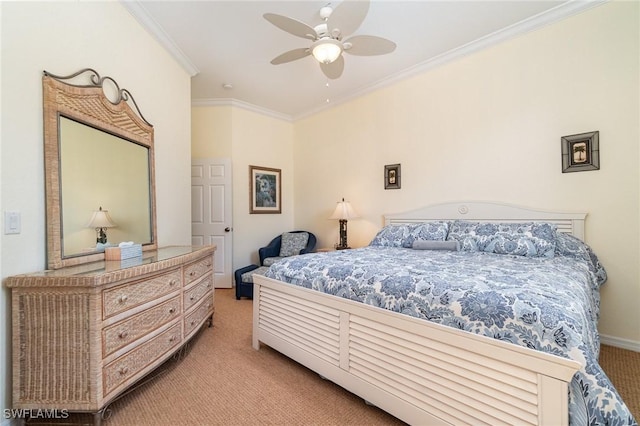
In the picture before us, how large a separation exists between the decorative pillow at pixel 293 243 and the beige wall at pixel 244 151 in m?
0.44

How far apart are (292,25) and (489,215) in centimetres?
263

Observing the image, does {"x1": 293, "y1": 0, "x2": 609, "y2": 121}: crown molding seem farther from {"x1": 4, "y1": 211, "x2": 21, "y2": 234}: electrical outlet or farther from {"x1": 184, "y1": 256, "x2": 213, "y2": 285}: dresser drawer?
{"x1": 4, "y1": 211, "x2": 21, "y2": 234}: electrical outlet

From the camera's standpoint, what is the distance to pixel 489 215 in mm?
2977

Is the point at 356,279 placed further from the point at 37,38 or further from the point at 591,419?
the point at 37,38

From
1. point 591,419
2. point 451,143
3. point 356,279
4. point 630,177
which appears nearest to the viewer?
point 591,419

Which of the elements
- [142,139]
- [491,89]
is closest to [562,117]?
[491,89]

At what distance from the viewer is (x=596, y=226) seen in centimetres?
243

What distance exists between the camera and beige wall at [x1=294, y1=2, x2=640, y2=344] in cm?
231

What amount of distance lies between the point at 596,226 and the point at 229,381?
3267 millimetres

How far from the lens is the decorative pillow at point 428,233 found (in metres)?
2.95

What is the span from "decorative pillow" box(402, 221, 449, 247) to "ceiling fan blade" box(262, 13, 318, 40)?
2.13 meters

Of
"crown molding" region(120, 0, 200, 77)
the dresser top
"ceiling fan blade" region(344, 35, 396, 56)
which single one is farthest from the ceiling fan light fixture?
the dresser top

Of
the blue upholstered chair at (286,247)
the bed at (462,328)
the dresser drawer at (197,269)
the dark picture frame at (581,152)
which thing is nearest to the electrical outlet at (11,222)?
the dresser drawer at (197,269)

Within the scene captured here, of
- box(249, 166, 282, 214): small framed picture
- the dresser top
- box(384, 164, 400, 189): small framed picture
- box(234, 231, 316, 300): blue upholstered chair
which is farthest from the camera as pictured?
box(249, 166, 282, 214): small framed picture
